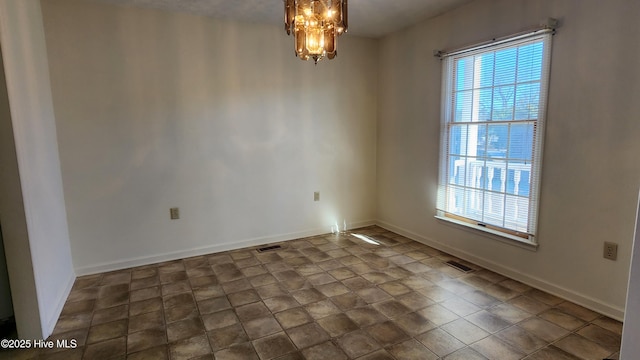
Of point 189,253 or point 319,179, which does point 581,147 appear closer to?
point 319,179

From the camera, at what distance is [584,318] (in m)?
2.34

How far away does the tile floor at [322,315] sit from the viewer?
6.71ft

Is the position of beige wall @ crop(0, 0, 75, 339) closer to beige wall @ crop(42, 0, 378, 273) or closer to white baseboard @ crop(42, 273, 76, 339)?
white baseboard @ crop(42, 273, 76, 339)

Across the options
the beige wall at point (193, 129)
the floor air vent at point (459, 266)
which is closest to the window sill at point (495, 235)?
the floor air vent at point (459, 266)

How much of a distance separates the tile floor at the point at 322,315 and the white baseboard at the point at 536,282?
6 cm

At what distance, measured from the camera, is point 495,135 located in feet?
9.91

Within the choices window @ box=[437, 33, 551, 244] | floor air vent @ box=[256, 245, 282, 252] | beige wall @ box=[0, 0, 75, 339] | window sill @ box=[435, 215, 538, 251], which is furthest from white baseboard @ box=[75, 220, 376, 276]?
window @ box=[437, 33, 551, 244]

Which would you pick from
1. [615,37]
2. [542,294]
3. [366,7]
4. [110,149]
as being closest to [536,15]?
[615,37]

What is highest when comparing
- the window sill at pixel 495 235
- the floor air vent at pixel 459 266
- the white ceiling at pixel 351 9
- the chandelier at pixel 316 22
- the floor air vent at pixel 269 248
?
the white ceiling at pixel 351 9

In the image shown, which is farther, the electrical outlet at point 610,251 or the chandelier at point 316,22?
the electrical outlet at point 610,251

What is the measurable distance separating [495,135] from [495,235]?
0.90 metres

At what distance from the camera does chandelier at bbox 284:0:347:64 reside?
2.04m

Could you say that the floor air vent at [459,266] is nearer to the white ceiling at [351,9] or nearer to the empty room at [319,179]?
the empty room at [319,179]

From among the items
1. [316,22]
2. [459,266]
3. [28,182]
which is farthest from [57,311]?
[459,266]
